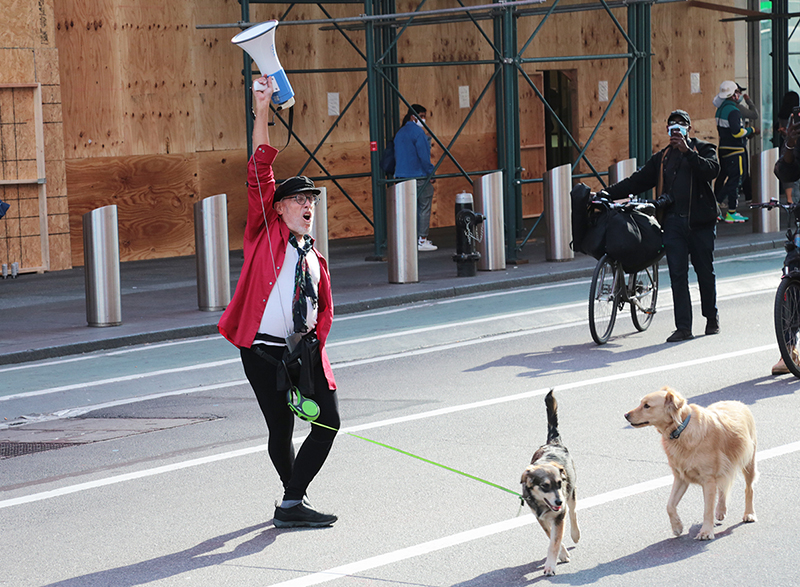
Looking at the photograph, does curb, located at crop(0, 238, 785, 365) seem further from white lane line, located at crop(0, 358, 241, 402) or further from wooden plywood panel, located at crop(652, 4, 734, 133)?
wooden plywood panel, located at crop(652, 4, 734, 133)

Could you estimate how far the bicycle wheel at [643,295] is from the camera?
11578 mm

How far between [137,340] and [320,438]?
6381mm

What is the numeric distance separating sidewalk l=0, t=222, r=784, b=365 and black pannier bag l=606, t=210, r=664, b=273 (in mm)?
3620

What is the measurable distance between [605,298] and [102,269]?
211 inches

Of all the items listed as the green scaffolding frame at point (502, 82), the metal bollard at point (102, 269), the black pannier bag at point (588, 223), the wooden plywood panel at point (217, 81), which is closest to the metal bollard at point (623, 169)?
the green scaffolding frame at point (502, 82)

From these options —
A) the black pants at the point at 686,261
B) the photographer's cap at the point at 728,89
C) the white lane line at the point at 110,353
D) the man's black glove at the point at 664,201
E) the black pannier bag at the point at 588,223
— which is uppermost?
the photographer's cap at the point at 728,89

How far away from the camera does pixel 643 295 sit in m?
11.7

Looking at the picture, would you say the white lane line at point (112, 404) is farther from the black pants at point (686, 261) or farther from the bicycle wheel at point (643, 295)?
the black pants at point (686, 261)

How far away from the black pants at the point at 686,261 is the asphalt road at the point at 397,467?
12.3 inches

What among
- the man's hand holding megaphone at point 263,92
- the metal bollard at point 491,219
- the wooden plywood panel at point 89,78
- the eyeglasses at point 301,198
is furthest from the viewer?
the wooden plywood panel at point 89,78

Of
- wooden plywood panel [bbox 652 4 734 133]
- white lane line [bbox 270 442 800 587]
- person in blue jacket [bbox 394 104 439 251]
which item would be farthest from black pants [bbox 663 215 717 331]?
wooden plywood panel [bbox 652 4 734 133]

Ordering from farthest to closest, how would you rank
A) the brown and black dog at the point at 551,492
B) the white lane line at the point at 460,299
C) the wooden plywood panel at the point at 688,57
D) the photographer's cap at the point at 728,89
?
the wooden plywood panel at the point at 688,57
the photographer's cap at the point at 728,89
the white lane line at the point at 460,299
the brown and black dog at the point at 551,492

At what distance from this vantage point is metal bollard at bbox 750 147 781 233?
2022 centimetres

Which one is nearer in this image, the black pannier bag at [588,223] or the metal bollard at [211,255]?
the black pannier bag at [588,223]
